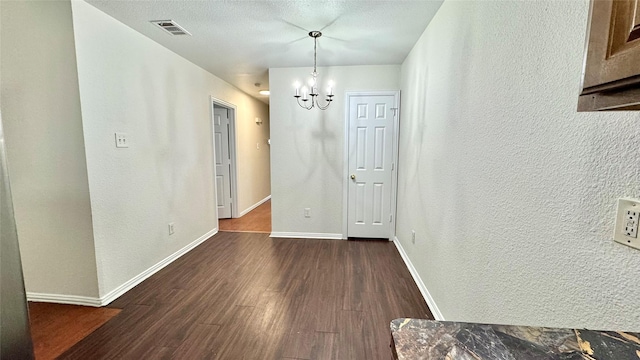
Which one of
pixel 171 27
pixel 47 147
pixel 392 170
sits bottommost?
pixel 392 170

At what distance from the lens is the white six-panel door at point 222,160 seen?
4.35 metres

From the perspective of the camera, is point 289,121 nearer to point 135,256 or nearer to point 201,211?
point 201,211

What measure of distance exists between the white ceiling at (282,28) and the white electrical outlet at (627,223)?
1865mm

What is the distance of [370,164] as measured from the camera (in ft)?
11.2

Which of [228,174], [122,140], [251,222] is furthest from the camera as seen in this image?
[228,174]

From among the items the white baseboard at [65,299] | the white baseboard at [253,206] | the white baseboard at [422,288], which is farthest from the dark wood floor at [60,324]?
the white baseboard at [253,206]

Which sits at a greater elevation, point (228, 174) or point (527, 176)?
point (527, 176)

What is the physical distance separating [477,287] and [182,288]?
7.72 feet

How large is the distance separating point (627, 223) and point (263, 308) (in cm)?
207

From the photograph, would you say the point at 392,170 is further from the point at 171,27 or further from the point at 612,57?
the point at 612,57

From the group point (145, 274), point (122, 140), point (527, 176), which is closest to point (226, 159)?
point (122, 140)

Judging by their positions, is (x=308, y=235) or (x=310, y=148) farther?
(x=308, y=235)

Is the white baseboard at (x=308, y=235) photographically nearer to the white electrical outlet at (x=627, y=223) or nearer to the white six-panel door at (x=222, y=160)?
the white six-panel door at (x=222, y=160)

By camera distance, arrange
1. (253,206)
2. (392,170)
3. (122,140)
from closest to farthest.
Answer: (122,140) < (392,170) < (253,206)
